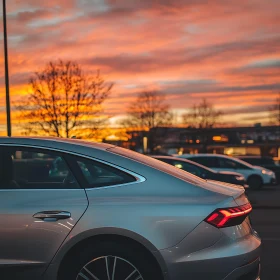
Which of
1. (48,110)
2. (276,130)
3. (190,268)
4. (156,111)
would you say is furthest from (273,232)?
(276,130)

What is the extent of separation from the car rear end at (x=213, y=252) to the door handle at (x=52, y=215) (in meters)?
0.84

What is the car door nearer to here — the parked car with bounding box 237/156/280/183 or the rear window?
the rear window

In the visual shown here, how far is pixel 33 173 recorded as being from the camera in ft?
15.6

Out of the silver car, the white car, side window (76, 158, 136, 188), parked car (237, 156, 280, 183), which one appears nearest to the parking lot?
the silver car

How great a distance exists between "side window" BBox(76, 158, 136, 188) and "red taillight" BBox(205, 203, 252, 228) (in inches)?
29.0

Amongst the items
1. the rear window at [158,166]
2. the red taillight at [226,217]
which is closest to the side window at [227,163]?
the rear window at [158,166]

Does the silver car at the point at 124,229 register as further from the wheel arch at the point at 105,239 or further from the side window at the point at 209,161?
the side window at the point at 209,161

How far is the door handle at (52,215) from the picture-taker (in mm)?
4109

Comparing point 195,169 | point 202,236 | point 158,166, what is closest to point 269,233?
point 158,166

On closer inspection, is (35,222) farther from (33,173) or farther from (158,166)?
(158,166)

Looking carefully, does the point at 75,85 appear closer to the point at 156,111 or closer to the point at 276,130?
the point at 156,111

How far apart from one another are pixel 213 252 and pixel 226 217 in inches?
11.9

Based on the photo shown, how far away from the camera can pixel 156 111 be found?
62375mm

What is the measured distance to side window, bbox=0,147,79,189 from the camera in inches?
172
